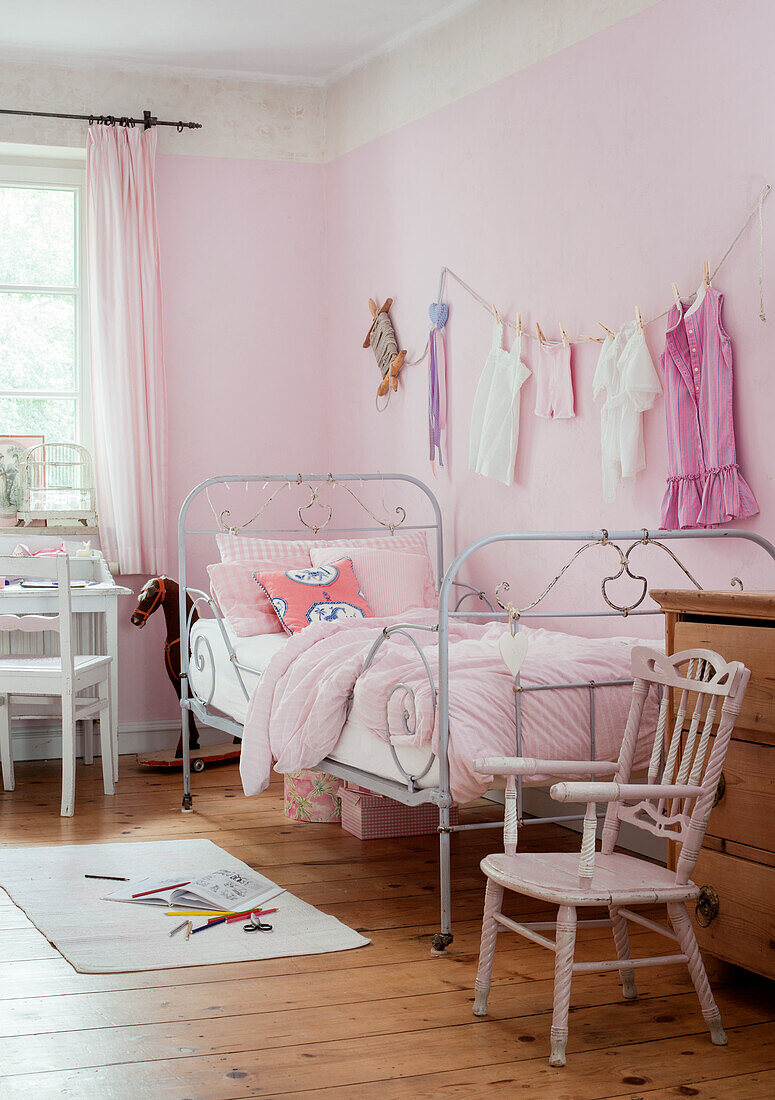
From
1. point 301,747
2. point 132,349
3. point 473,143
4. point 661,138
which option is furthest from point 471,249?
point 301,747

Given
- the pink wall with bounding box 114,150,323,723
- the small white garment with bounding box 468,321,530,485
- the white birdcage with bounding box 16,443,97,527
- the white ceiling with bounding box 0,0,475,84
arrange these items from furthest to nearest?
the pink wall with bounding box 114,150,323,723
the white birdcage with bounding box 16,443,97,527
the white ceiling with bounding box 0,0,475,84
the small white garment with bounding box 468,321,530,485

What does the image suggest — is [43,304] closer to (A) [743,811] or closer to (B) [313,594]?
(B) [313,594]

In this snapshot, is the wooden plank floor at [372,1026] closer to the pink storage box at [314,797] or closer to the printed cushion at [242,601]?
the pink storage box at [314,797]

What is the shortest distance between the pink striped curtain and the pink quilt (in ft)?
5.66

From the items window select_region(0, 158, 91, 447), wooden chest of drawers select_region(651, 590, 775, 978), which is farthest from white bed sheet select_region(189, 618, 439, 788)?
window select_region(0, 158, 91, 447)

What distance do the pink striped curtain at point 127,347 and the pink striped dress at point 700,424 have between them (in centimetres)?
236

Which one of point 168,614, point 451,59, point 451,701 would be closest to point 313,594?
point 168,614

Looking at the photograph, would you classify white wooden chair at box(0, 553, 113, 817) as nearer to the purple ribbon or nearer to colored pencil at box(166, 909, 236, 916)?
colored pencil at box(166, 909, 236, 916)

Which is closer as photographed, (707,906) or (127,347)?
(707,906)

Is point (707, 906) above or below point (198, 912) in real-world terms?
above

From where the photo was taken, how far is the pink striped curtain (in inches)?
188

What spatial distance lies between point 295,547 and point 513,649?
181 centimetres

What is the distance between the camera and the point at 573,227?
3598mm

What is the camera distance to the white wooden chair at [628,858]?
2.02 m
